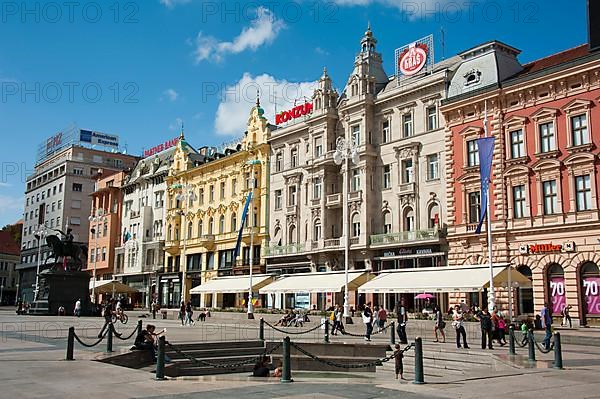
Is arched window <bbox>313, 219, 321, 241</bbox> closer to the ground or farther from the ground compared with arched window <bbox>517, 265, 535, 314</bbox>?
farther from the ground

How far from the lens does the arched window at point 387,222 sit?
48.0 metres

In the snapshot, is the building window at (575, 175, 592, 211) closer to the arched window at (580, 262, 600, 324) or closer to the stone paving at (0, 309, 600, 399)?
the arched window at (580, 262, 600, 324)

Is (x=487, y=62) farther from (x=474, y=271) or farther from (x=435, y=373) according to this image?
(x=435, y=373)

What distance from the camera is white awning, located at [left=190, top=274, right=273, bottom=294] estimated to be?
50.9m

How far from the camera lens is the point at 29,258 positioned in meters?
105

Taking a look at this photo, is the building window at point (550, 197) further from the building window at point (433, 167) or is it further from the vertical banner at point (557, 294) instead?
the building window at point (433, 167)

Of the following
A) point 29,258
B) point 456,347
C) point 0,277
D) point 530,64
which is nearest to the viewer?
point 456,347

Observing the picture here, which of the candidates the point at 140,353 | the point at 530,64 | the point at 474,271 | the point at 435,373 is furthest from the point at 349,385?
the point at 530,64

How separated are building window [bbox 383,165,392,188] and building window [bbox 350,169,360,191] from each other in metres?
2.29

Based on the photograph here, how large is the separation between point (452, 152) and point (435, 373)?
88.3ft

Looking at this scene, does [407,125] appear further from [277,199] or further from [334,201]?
[277,199]

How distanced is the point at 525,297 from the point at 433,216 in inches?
370

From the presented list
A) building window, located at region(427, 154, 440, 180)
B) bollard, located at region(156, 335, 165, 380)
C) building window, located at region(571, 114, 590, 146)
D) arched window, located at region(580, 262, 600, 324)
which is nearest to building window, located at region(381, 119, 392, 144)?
building window, located at region(427, 154, 440, 180)

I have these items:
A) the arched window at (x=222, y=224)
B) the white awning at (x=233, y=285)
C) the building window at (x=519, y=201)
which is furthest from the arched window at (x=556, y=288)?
the arched window at (x=222, y=224)
